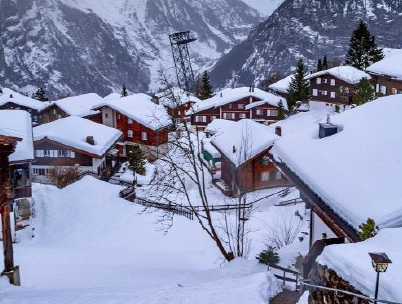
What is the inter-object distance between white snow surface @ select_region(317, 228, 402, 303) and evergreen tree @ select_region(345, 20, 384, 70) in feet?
185

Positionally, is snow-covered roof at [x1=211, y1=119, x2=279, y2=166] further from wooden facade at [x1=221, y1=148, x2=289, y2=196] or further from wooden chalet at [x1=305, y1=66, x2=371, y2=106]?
wooden chalet at [x1=305, y1=66, x2=371, y2=106]

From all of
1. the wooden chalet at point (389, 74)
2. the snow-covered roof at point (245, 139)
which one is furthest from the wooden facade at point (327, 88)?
the snow-covered roof at point (245, 139)

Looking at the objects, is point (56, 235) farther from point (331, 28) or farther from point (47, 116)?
point (331, 28)

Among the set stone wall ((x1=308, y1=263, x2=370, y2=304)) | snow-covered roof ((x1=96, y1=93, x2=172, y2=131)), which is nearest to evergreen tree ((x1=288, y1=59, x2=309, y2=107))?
snow-covered roof ((x1=96, y1=93, x2=172, y2=131))

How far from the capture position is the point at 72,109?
61969 millimetres

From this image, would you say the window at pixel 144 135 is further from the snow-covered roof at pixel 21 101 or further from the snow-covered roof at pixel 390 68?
the snow-covered roof at pixel 21 101

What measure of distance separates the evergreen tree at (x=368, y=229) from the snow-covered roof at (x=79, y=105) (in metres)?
54.0

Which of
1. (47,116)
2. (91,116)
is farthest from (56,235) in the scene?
(47,116)

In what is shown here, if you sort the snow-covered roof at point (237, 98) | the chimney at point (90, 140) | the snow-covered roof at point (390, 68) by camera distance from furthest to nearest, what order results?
the snow-covered roof at point (237, 98)
the chimney at point (90, 140)
the snow-covered roof at point (390, 68)

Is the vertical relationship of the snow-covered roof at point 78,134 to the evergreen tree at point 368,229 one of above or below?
above

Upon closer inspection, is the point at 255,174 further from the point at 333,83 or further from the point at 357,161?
the point at 357,161

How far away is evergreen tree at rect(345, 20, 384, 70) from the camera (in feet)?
194

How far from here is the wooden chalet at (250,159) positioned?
115 ft

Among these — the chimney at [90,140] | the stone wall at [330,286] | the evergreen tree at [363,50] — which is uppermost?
the evergreen tree at [363,50]
